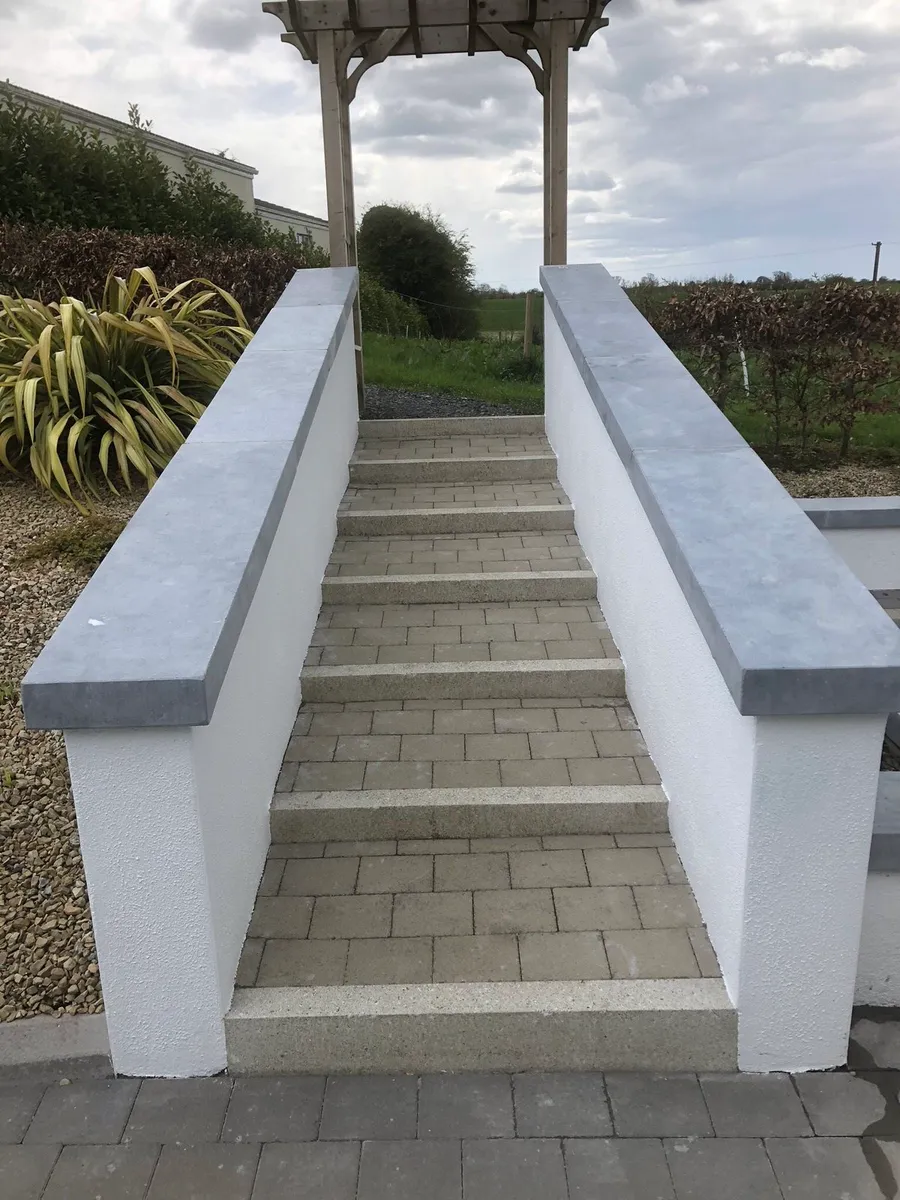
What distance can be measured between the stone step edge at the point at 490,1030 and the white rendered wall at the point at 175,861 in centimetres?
15

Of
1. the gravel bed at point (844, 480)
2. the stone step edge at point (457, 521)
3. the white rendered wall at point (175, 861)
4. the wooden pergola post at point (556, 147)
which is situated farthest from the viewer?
the gravel bed at point (844, 480)

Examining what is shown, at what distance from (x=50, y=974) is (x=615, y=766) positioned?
6.07 ft

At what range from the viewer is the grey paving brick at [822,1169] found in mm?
2045

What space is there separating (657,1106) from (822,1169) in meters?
0.38

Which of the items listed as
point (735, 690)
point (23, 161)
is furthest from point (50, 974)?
point (23, 161)

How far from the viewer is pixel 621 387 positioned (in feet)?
12.3

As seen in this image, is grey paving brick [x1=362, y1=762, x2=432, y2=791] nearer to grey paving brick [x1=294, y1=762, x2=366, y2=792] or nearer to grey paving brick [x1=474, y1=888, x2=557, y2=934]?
grey paving brick [x1=294, y1=762, x2=366, y2=792]

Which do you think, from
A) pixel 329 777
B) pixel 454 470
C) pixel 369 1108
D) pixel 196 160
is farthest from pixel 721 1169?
pixel 196 160

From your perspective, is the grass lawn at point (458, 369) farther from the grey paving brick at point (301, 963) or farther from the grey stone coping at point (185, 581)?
the grey paving brick at point (301, 963)

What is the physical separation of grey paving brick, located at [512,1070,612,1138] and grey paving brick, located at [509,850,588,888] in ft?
1.81

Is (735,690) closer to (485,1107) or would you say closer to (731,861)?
(731,861)

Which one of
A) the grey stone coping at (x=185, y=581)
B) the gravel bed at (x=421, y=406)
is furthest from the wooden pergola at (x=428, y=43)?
the grey stone coping at (x=185, y=581)

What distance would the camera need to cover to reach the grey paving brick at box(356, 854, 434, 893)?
284cm

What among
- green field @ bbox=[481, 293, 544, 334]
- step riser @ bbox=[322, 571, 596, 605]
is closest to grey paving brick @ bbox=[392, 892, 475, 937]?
step riser @ bbox=[322, 571, 596, 605]
